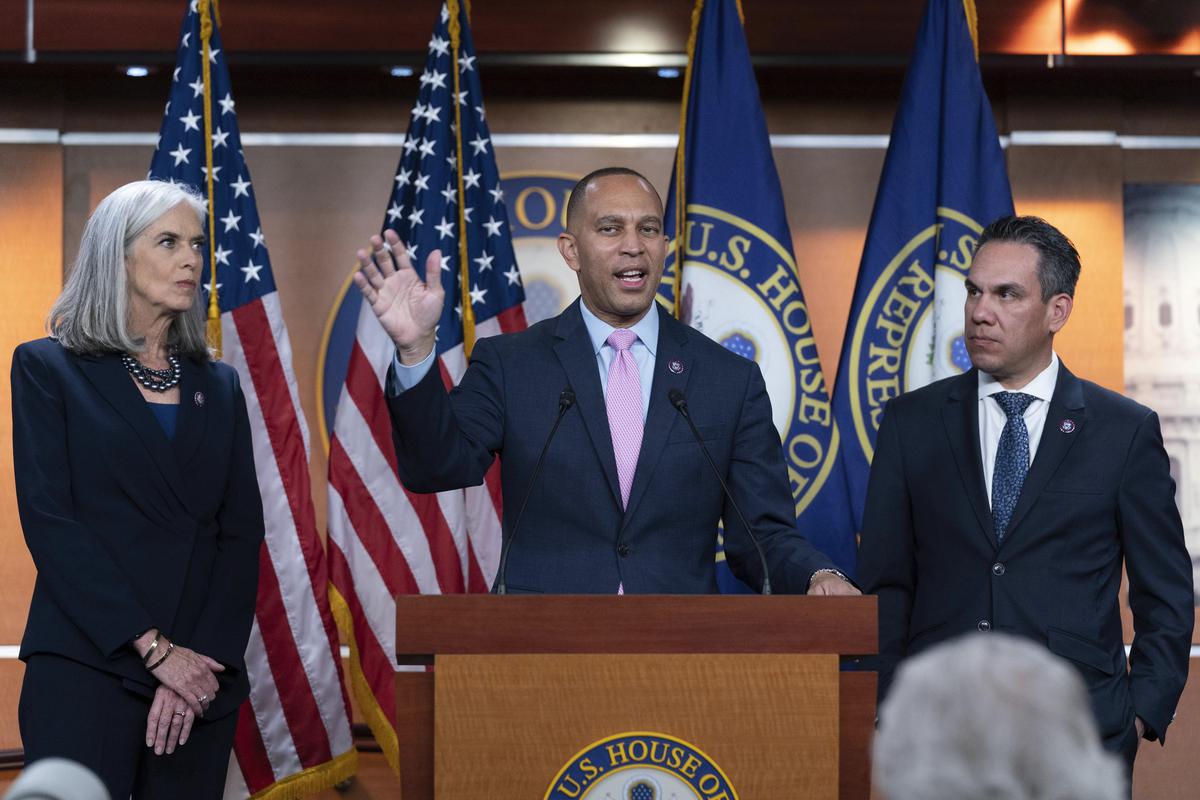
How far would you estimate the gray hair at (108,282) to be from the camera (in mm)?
2893

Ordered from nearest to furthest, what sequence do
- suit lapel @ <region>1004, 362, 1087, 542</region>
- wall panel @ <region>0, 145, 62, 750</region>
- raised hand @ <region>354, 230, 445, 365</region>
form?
raised hand @ <region>354, 230, 445, 365</region> → suit lapel @ <region>1004, 362, 1087, 542</region> → wall panel @ <region>0, 145, 62, 750</region>

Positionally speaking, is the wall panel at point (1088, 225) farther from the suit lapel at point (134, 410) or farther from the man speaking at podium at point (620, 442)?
the suit lapel at point (134, 410)

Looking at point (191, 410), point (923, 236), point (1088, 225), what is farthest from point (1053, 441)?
point (1088, 225)

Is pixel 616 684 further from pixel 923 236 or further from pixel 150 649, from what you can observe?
pixel 923 236

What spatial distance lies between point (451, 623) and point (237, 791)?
2.18 meters

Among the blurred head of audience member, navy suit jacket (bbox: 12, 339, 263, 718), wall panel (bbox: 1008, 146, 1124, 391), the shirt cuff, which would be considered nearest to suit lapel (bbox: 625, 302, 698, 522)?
the shirt cuff

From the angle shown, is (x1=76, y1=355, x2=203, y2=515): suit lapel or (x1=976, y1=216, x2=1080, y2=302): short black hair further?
(x1=976, y1=216, x2=1080, y2=302): short black hair

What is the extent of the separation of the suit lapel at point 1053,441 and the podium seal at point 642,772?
3.83 ft

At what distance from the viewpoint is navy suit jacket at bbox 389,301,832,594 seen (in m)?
2.71

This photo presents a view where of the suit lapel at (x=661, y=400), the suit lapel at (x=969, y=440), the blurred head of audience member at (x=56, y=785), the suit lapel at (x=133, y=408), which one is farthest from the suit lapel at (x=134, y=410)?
the blurred head of audience member at (x=56, y=785)

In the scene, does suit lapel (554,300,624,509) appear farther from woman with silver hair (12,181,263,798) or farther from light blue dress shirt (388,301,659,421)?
woman with silver hair (12,181,263,798)

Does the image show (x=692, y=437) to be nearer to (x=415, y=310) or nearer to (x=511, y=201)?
(x=415, y=310)

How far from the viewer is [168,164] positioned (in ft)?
13.5

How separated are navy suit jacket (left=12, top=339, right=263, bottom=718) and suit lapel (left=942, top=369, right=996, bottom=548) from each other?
1540 mm
